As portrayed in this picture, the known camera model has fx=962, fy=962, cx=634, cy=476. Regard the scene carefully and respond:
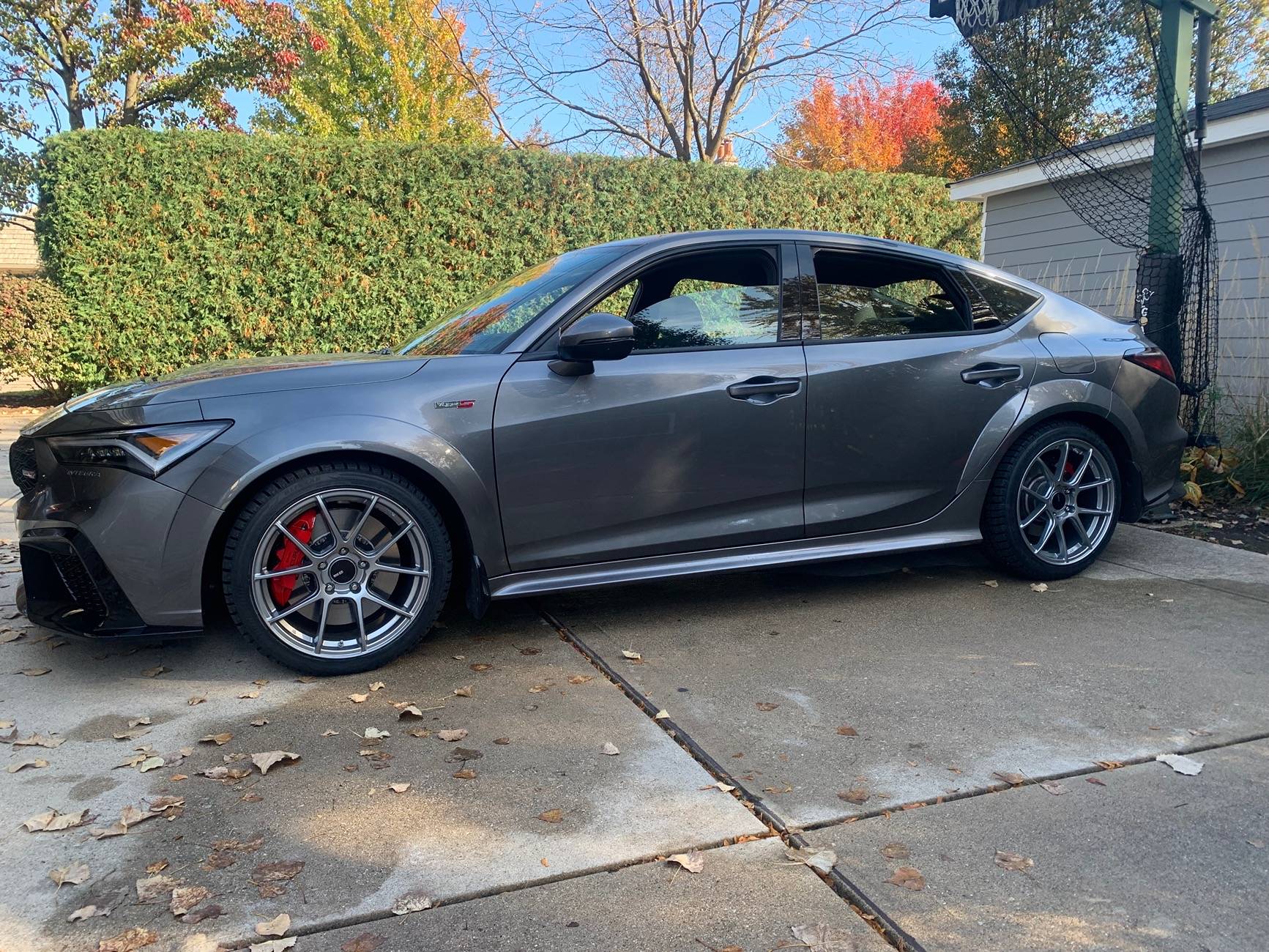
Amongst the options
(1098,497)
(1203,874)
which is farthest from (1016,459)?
(1203,874)

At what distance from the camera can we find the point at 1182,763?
2.79 m

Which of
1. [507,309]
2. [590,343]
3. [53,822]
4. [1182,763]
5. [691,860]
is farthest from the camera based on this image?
[507,309]

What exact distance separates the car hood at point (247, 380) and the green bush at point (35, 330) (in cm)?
866

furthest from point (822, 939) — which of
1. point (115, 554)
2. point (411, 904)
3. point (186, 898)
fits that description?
point (115, 554)

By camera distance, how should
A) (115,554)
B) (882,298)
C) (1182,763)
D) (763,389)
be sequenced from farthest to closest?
(882,298) → (763,389) → (115,554) → (1182,763)

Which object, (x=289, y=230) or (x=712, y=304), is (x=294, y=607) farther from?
(x=289, y=230)

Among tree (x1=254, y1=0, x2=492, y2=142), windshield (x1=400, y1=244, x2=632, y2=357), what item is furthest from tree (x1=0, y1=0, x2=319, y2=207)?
windshield (x1=400, y1=244, x2=632, y2=357)

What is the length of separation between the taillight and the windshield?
2.56m

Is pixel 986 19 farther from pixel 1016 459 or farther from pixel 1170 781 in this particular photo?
pixel 1170 781

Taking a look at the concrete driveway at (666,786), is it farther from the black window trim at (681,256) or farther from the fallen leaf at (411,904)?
the black window trim at (681,256)

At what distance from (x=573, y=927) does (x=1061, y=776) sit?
150cm

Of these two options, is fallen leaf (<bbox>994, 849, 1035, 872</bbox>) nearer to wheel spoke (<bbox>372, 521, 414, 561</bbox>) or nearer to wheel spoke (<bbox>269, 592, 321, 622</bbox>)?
wheel spoke (<bbox>372, 521, 414, 561</bbox>)

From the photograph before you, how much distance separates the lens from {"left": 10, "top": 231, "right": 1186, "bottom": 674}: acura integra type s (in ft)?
10.8

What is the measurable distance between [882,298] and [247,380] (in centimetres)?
271
